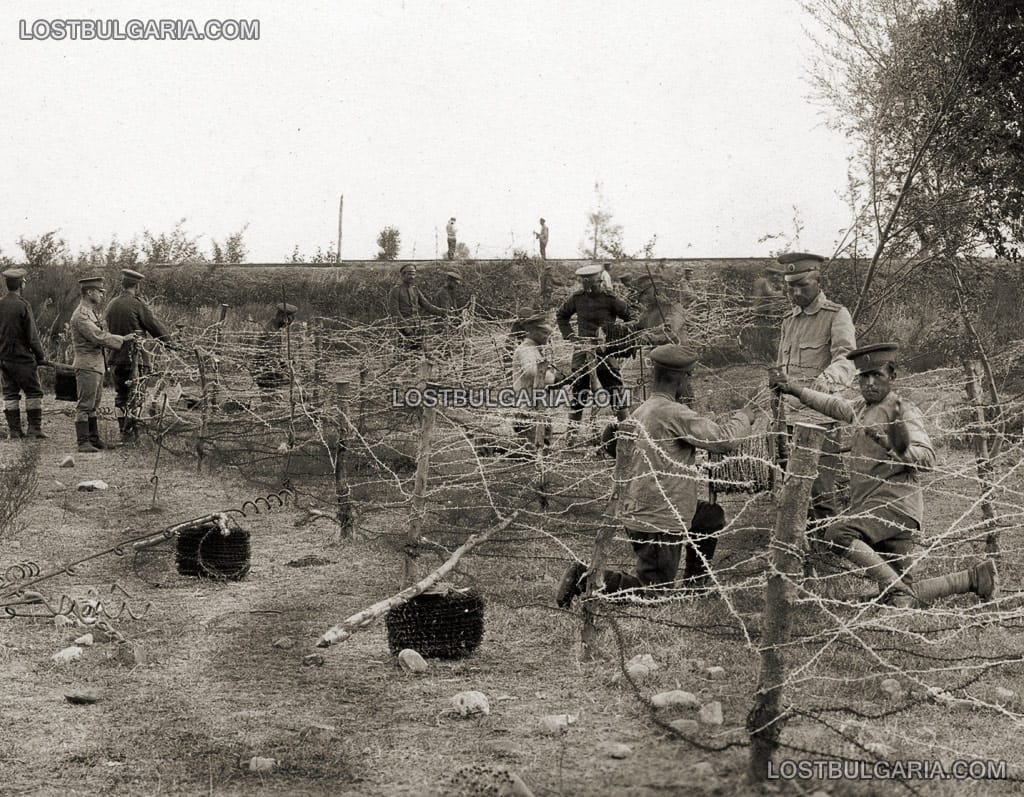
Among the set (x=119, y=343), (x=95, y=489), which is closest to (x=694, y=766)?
(x=95, y=489)

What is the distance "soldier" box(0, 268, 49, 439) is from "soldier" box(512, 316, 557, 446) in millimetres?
5635

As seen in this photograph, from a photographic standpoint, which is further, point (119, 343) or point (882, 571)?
point (119, 343)

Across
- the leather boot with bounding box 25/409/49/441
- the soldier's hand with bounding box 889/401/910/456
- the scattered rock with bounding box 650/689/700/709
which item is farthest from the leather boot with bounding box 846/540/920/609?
the leather boot with bounding box 25/409/49/441

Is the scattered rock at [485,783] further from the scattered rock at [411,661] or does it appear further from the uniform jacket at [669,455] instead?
the uniform jacket at [669,455]

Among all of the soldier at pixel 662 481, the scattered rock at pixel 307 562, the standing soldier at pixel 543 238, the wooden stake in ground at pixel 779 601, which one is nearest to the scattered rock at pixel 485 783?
the wooden stake in ground at pixel 779 601

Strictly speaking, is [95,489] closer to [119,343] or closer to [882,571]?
[119,343]

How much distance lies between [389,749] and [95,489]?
262 inches

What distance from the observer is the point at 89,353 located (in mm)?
11570

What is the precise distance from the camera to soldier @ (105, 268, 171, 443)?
1186 centimetres

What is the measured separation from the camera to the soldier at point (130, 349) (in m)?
11.9

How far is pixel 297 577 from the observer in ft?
23.8

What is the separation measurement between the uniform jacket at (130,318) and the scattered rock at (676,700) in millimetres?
8486

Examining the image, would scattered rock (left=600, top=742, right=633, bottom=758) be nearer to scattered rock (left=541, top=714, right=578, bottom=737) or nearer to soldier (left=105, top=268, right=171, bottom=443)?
scattered rock (left=541, top=714, right=578, bottom=737)

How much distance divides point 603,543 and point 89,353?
7.97m
